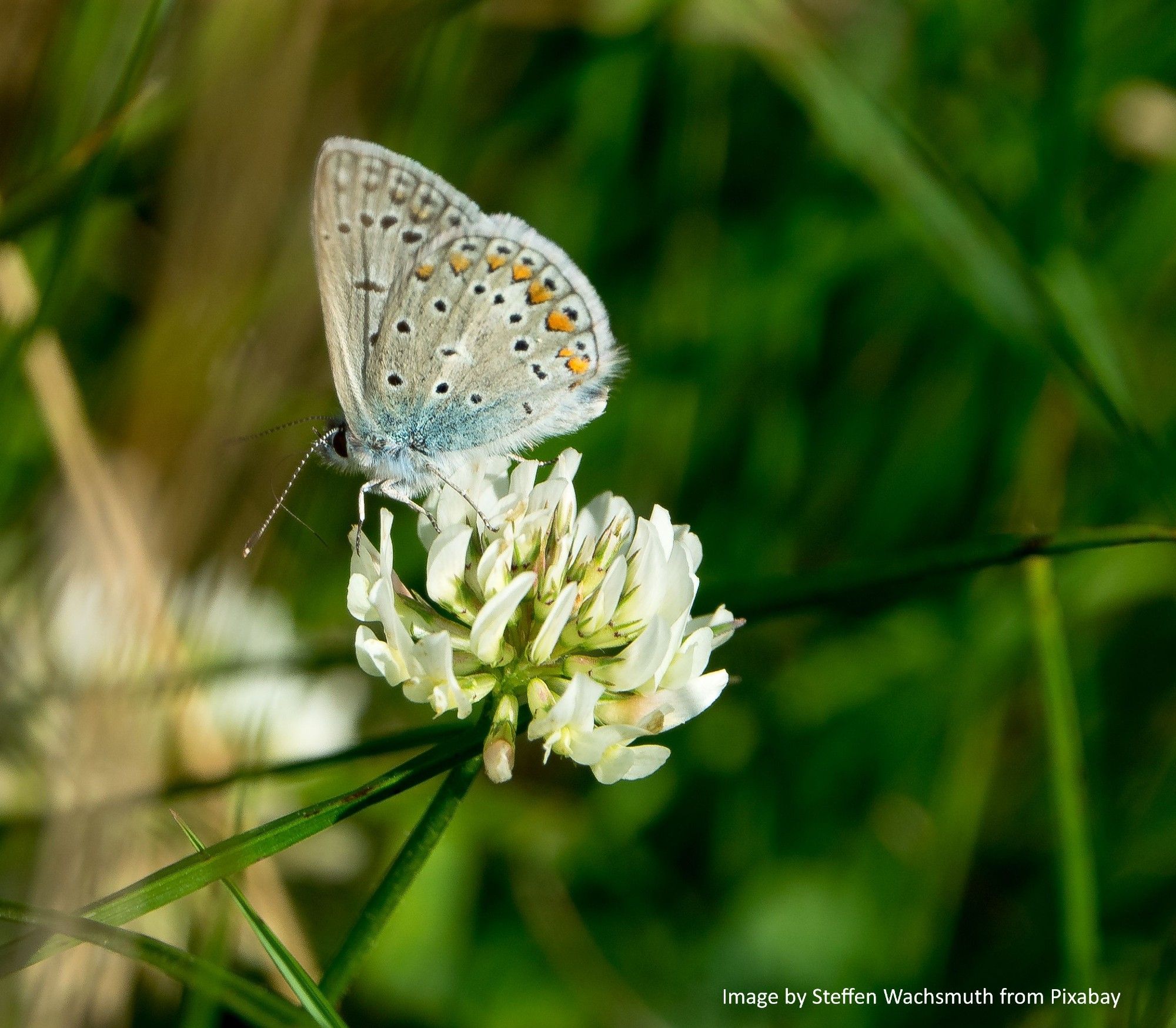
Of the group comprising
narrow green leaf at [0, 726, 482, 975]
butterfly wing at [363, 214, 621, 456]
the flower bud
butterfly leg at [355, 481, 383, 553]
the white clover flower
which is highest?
butterfly wing at [363, 214, 621, 456]

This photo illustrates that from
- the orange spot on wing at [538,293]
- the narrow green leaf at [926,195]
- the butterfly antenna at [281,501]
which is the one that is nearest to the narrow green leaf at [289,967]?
the butterfly antenna at [281,501]

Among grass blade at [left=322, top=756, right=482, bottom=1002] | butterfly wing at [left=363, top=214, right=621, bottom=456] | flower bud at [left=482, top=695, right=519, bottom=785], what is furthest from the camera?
butterfly wing at [left=363, top=214, right=621, bottom=456]

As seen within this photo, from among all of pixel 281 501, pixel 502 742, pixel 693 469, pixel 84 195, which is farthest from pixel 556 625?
pixel 693 469

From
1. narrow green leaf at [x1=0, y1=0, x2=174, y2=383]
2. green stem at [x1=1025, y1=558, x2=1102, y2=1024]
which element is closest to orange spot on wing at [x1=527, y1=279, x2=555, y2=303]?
narrow green leaf at [x1=0, y1=0, x2=174, y2=383]

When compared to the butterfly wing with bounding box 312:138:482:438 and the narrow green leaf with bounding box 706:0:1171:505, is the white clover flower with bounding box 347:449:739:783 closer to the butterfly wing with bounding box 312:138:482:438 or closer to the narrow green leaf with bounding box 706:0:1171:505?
the butterfly wing with bounding box 312:138:482:438

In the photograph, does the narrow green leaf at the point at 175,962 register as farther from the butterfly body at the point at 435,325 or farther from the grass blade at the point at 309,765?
the butterfly body at the point at 435,325

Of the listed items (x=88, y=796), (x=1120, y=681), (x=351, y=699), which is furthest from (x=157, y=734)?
(x=1120, y=681)
